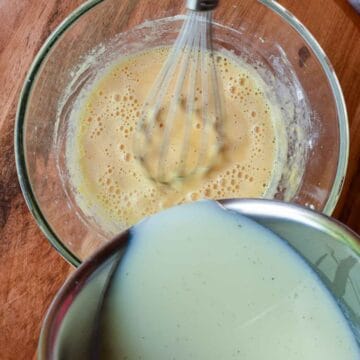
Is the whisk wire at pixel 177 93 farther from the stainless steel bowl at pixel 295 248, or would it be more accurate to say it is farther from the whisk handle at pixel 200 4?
the stainless steel bowl at pixel 295 248

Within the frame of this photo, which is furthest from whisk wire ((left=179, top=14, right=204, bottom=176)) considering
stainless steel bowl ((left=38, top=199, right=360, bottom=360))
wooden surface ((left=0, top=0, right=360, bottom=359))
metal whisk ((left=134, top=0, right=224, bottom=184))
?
stainless steel bowl ((left=38, top=199, right=360, bottom=360))

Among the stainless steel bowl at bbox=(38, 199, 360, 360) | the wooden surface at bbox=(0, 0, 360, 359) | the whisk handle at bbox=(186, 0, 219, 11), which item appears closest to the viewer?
the stainless steel bowl at bbox=(38, 199, 360, 360)

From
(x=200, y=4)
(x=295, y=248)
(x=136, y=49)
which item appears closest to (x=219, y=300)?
(x=295, y=248)

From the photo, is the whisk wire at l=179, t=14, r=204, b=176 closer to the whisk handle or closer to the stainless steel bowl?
the whisk handle

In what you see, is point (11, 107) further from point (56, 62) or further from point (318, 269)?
point (318, 269)

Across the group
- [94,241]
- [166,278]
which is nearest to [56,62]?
[94,241]
